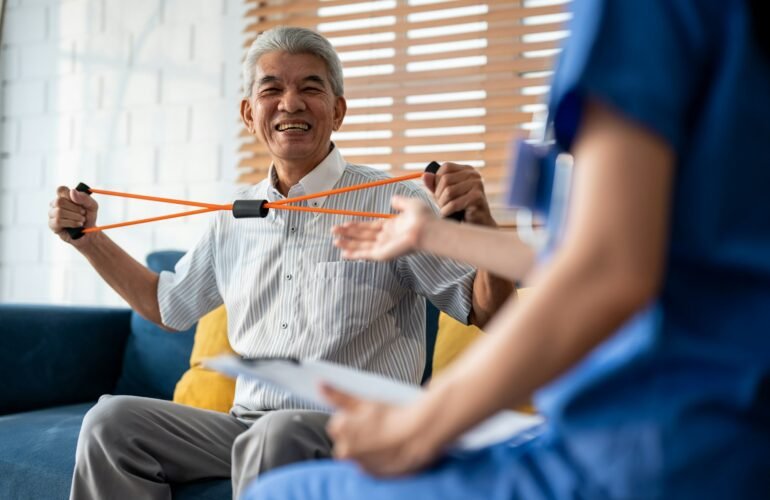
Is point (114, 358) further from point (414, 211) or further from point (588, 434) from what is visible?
point (588, 434)

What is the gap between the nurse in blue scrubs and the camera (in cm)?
63

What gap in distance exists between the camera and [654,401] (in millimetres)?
671

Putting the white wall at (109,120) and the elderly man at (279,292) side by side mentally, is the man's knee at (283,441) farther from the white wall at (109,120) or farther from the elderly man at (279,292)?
the white wall at (109,120)

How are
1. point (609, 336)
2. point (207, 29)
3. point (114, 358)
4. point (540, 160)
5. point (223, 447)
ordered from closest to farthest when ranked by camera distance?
point (609, 336) → point (540, 160) → point (223, 447) → point (114, 358) → point (207, 29)

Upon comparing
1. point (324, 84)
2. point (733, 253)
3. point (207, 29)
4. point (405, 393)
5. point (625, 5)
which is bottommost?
point (405, 393)

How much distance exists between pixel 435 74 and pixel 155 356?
1.33 metres

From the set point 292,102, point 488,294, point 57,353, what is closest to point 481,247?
point 488,294

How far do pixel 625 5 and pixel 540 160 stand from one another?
184 millimetres

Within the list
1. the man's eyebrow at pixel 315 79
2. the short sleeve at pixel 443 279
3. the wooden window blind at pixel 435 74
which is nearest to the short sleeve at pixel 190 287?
the man's eyebrow at pixel 315 79

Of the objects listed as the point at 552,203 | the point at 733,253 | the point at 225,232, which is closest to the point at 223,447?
the point at 225,232

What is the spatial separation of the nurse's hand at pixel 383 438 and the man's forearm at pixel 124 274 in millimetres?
1370

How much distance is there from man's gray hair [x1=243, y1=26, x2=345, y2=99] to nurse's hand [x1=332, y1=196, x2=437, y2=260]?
2.67ft

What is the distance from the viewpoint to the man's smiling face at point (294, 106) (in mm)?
1944

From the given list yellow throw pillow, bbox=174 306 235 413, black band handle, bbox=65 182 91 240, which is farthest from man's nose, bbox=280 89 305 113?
yellow throw pillow, bbox=174 306 235 413
